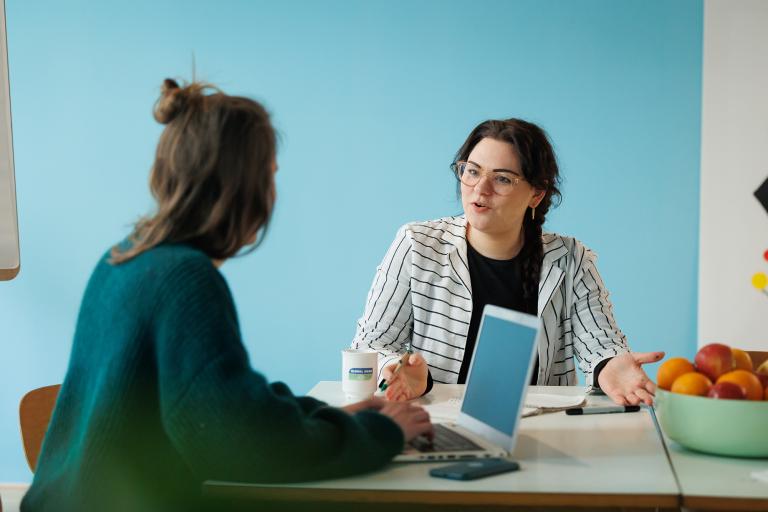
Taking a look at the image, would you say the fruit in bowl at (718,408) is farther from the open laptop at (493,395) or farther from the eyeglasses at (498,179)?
the eyeglasses at (498,179)

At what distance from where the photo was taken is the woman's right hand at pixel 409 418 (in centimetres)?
149

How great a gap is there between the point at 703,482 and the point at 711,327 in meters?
2.33

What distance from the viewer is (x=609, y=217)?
3.61 meters

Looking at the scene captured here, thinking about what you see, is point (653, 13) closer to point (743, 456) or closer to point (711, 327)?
point (711, 327)

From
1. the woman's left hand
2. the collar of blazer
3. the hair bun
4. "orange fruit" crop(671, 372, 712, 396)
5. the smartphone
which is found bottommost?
the woman's left hand

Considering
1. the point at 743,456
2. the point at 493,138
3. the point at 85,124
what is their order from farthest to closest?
the point at 85,124 < the point at 493,138 < the point at 743,456

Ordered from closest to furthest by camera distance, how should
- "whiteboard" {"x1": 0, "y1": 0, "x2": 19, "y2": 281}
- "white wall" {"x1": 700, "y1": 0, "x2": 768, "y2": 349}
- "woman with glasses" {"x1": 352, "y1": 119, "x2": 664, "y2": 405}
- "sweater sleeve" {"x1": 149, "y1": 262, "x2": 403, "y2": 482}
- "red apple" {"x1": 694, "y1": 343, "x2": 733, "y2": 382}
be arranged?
"sweater sleeve" {"x1": 149, "y1": 262, "x2": 403, "y2": 482}
"red apple" {"x1": 694, "y1": 343, "x2": 733, "y2": 382}
"woman with glasses" {"x1": 352, "y1": 119, "x2": 664, "y2": 405}
"whiteboard" {"x1": 0, "y1": 0, "x2": 19, "y2": 281}
"white wall" {"x1": 700, "y1": 0, "x2": 768, "y2": 349}

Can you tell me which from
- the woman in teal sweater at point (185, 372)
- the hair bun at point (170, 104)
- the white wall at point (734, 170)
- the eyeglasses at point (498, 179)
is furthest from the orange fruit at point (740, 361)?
the white wall at point (734, 170)

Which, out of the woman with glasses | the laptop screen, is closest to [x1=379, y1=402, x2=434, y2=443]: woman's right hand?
the laptop screen

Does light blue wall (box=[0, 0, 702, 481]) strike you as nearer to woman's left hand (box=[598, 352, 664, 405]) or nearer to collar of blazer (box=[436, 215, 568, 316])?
collar of blazer (box=[436, 215, 568, 316])

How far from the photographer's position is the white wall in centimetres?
345

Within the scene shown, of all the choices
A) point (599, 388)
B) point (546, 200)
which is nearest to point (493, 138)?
point (546, 200)

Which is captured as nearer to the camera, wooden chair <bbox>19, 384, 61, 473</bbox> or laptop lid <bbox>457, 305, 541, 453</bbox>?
laptop lid <bbox>457, 305, 541, 453</bbox>

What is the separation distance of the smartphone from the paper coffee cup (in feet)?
1.93
